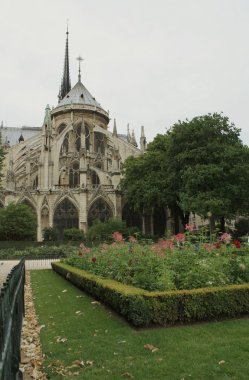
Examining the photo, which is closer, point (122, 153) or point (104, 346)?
point (104, 346)

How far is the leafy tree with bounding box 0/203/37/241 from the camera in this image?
32.2 m

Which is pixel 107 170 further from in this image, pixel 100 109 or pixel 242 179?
pixel 242 179

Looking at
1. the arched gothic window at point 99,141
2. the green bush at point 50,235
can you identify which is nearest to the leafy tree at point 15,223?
the green bush at point 50,235

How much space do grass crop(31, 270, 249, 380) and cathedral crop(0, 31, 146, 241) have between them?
3456 centimetres

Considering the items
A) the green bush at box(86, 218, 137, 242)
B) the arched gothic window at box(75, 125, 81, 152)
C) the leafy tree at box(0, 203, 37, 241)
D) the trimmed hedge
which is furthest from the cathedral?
the trimmed hedge

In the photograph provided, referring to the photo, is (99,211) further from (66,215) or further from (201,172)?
(201,172)

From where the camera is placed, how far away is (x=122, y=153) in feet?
165

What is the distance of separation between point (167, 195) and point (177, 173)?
2.21 m

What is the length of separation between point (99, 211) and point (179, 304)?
118 feet

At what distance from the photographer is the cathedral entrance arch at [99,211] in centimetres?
4181

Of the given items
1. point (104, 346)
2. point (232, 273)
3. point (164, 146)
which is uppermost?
point (164, 146)

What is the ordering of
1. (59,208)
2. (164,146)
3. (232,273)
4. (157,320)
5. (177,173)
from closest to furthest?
(157,320) < (232,273) < (177,173) < (164,146) < (59,208)

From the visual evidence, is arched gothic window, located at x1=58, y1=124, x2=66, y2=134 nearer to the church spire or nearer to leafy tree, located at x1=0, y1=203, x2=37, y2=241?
the church spire

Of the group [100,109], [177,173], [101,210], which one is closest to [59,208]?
[101,210]
